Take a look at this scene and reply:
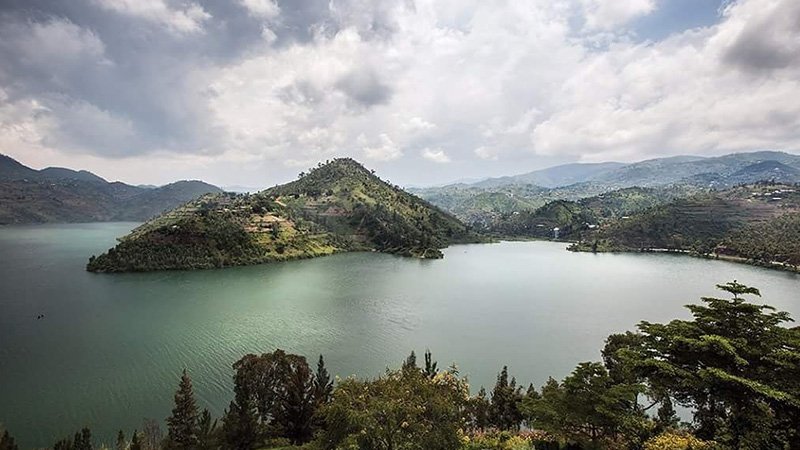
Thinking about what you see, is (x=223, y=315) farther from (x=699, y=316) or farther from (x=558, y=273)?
(x=558, y=273)

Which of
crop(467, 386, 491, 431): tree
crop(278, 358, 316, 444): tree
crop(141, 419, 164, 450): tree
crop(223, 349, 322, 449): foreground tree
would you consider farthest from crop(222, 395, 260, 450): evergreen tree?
crop(467, 386, 491, 431): tree

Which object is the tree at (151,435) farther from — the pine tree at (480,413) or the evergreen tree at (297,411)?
the pine tree at (480,413)

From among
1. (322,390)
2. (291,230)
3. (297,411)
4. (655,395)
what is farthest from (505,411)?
(291,230)

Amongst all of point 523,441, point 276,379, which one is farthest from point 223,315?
point 523,441

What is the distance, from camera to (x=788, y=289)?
7838cm

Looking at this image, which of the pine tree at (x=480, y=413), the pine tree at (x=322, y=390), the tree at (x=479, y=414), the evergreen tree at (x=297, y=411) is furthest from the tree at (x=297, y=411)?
the pine tree at (x=480, y=413)

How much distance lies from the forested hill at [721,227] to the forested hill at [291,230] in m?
56.4

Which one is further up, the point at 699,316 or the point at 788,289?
the point at 699,316

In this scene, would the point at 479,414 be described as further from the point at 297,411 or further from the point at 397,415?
the point at 397,415

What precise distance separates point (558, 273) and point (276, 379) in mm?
82781

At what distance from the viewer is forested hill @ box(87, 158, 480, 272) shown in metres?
96.4

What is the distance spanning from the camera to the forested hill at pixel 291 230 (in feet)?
316

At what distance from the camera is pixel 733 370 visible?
47.4 feet

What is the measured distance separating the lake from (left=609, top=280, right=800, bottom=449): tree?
21.7 m
